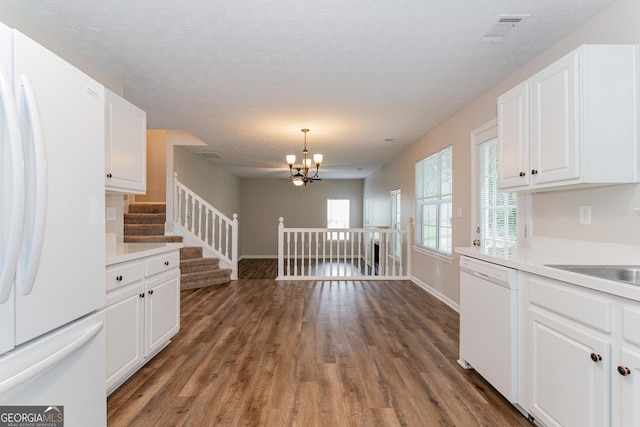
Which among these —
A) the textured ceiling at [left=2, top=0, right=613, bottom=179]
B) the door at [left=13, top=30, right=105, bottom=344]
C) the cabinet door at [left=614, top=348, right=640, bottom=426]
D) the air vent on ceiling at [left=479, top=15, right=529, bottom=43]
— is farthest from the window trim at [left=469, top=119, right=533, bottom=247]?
the door at [left=13, top=30, right=105, bottom=344]

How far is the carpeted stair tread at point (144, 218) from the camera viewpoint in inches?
236

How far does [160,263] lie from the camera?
2.75 metres

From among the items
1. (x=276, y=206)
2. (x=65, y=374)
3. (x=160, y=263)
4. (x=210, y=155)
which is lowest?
(x=65, y=374)

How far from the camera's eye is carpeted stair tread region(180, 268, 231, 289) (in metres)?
5.34

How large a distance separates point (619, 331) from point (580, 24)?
2073mm

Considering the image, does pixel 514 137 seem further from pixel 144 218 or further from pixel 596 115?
pixel 144 218

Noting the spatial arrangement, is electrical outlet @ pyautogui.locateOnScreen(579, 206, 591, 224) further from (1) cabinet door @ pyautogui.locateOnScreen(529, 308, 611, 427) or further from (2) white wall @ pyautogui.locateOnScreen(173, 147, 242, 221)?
(2) white wall @ pyautogui.locateOnScreen(173, 147, 242, 221)

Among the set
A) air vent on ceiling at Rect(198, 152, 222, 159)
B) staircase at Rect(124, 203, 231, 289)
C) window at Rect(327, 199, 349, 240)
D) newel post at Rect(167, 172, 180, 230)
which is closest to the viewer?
staircase at Rect(124, 203, 231, 289)

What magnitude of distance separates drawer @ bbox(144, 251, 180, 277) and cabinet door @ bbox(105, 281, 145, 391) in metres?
0.15

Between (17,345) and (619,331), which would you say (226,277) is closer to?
(17,345)

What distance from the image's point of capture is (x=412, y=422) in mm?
1901

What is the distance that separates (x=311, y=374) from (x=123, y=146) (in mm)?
2286

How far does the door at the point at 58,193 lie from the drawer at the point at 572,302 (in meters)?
2.13

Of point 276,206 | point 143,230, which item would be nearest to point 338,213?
point 276,206
